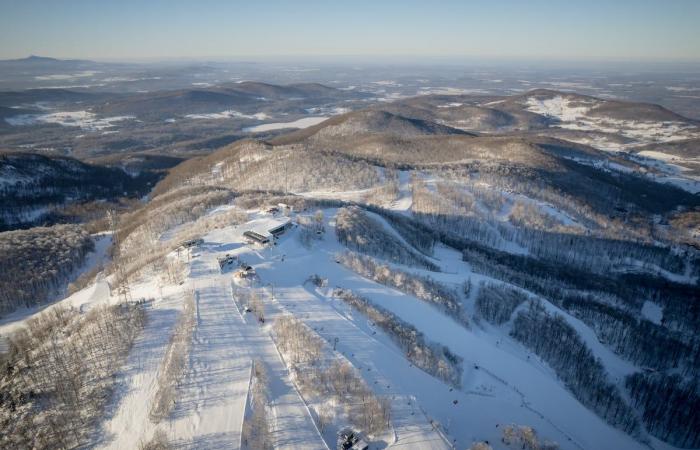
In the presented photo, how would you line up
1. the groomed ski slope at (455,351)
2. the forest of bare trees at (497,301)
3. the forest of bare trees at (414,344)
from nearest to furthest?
the groomed ski slope at (455,351) < the forest of bare trees at (414,344) < the forest of bare trees at (497,301)

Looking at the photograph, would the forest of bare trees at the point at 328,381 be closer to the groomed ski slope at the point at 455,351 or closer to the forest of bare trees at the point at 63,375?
the groomed ski slope at the point at 455,351

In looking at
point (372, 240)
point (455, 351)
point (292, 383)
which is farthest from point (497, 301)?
point (292, 383)

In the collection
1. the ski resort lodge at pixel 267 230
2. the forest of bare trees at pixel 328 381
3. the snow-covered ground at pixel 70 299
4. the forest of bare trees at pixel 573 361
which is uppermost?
the ski resort lodge at pixel 267 230

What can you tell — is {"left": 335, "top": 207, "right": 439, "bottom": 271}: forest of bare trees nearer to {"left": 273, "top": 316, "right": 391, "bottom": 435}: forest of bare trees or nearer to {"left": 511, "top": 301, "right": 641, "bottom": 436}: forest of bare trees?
{"left": 511, "top": 301, "right": 641, "bottom": 436}: forest of bare trees

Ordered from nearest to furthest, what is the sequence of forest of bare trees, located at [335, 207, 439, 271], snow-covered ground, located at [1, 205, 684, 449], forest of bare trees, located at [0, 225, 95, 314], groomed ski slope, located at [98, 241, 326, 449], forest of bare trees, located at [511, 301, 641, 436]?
groomed ski slope, located at [98, 241, 326, 449] < snow-covered ground, located at [1, 205, 684, 449] < forest of bare trees, located at [511, 301, 641, 436] < forest of bare trees, located at [0, 225, 95, 314] < forest of bare trees, located at [335, 207, 439, 271]

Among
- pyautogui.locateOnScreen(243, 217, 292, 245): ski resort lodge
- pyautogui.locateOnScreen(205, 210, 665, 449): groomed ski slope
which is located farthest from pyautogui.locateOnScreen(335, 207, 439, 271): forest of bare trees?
pyautogui.locateOnScreen(243, 217, 292, 245): ski resort lodge

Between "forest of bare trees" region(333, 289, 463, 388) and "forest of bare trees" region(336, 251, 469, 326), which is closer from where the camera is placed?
"forest of bare trees" region(333, 289, 463, 388)

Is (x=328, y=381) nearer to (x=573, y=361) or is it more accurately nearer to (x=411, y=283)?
(x=411, y=283)

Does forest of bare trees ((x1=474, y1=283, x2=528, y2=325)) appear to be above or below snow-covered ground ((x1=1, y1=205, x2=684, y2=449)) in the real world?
below

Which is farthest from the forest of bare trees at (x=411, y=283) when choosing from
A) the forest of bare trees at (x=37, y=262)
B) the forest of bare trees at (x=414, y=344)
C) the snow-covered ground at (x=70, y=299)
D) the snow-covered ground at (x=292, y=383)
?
the forest of bare trees at (x=37, y=262)

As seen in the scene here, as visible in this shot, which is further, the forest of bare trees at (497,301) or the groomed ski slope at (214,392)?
the forest of bare trees at (497,301)

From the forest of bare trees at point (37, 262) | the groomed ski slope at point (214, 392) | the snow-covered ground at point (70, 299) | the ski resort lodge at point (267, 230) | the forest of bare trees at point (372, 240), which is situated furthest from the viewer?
the forest of bare trees at point (372, 240)
